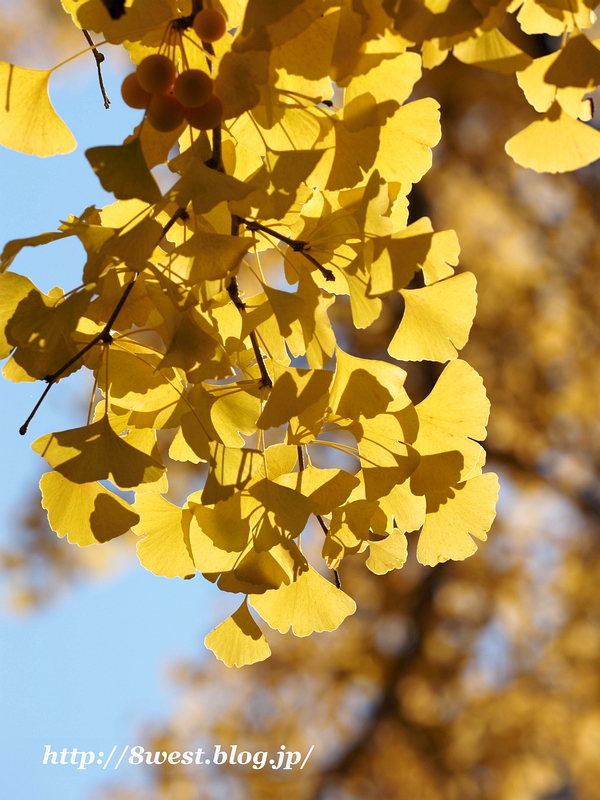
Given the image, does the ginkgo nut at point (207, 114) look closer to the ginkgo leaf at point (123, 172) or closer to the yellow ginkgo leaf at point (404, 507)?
the ginkgo leaf at point (123, 172)

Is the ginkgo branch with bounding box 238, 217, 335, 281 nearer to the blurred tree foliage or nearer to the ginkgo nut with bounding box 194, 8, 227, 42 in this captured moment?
the ginkgo nut with bounding box 194, 8, 227, 42

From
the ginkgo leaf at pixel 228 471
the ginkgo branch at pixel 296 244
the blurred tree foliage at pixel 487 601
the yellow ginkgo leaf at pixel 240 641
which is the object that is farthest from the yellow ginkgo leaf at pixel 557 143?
the blurred tree foliage at pixel 487 601

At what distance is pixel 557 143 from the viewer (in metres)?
0.41

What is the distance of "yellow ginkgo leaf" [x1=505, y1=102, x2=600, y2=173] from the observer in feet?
1.32

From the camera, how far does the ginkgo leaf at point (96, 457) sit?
1.32 ft

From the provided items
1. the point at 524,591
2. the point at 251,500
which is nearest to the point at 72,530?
the point at 251,500

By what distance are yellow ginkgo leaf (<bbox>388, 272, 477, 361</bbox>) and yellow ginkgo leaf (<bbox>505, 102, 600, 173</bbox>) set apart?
0.25 ft

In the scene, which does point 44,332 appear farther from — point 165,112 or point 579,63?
point 579,63

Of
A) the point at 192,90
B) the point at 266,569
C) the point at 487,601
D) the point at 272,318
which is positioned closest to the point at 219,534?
the point at 266,569

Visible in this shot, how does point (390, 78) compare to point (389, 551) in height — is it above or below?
above

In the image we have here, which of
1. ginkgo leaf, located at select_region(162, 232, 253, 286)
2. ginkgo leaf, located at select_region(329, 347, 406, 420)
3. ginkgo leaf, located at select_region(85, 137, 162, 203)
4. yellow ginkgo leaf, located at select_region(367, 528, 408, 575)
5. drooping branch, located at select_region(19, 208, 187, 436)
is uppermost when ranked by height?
ginkgo leaf, located at select_region(85, 137, 162, 203)

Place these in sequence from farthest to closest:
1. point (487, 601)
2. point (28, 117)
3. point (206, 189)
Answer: point (487, 601) < point (28, 117) < point (206, 189)

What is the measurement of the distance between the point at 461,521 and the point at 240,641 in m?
0.18

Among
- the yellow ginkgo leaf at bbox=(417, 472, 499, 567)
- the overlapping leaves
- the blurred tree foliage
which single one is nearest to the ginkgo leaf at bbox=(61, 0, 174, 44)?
the overlapping leaves
